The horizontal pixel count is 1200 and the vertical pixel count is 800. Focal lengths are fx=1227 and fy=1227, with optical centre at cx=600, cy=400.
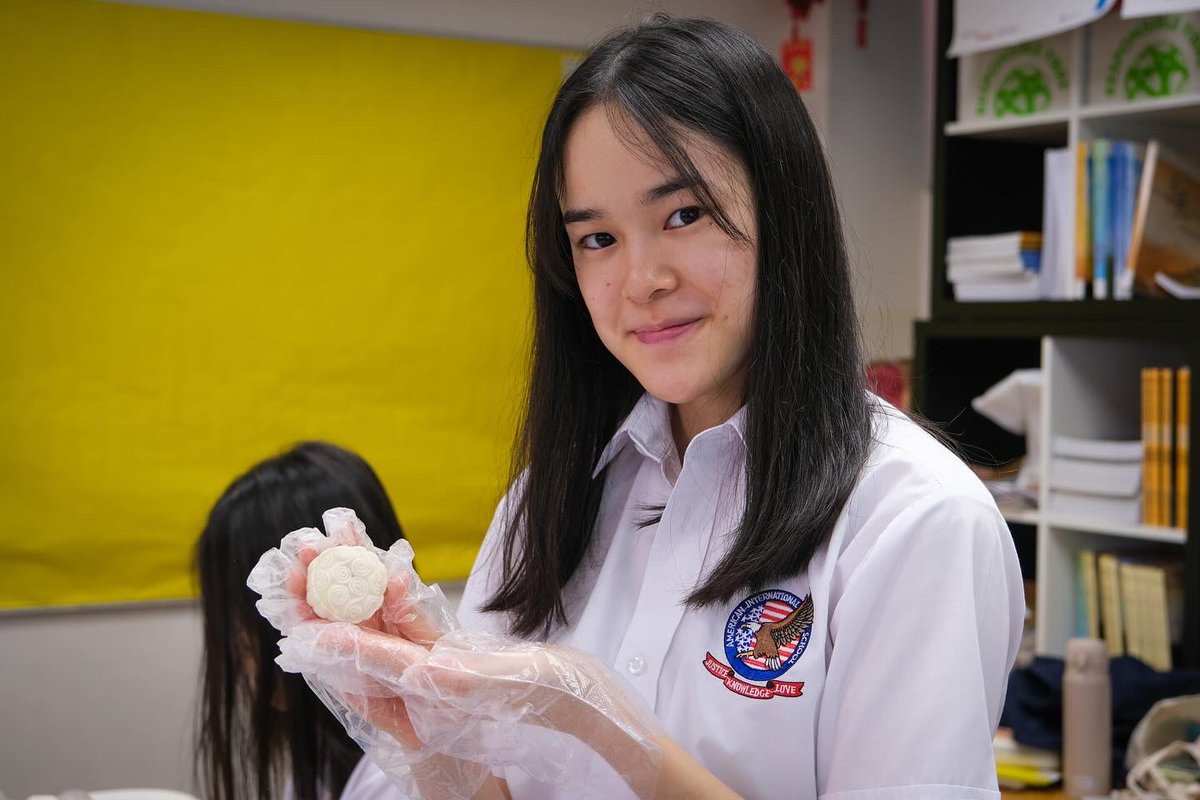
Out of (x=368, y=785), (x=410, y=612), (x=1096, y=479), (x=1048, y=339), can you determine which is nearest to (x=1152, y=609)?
(x=1096, y=479)

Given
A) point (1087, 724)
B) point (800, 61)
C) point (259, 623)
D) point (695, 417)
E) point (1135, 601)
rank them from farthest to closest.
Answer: point (800, 61) < point (1135, 601) < point (1087, 724) < point (259, 623) < point (695, 417)

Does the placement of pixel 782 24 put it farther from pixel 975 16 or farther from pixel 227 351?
pixel 227 351

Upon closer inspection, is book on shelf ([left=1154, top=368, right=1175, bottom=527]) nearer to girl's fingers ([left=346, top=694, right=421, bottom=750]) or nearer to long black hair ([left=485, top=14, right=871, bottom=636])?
long black hair ([left=485, top=14, right=871, bottom=636])

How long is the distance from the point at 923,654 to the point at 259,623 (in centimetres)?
106

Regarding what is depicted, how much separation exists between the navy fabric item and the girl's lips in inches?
57.4

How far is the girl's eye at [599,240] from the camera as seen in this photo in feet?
3.68

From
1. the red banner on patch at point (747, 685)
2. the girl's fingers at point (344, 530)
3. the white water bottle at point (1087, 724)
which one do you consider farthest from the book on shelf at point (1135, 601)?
the girl's fingers at point (344, 530)

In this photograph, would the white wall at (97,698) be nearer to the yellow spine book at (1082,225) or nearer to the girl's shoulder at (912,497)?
the yellow spine book at (1082,225)

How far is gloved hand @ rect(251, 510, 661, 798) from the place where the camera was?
3.26 feet

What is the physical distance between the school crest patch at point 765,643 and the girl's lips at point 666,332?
0.24 meters

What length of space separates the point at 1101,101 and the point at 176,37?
209 centimetres

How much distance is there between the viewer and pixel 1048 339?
8.73 ft

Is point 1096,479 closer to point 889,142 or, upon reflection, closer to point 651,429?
point 889,142

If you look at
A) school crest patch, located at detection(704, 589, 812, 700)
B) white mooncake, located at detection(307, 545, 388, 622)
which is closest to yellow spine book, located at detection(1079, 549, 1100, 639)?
school crest patch, located at detection(704, 589, 812, 700)
